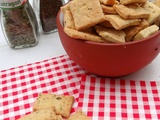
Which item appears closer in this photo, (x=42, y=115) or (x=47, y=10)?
(x=42, y=115)

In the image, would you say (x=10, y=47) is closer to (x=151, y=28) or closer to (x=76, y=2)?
(x=76, y=2)

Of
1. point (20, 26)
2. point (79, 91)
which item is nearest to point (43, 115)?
point (79, 91)

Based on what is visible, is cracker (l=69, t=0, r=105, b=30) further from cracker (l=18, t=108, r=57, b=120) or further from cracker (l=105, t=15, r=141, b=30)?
cracker (l=18, t=108, r=57, b=120)

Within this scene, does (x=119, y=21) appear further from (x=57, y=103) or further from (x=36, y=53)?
(x=36, y=53)

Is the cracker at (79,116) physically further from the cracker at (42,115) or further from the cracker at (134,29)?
the cracker at (134,29)

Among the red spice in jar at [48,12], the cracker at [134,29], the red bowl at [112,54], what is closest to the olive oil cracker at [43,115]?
the red bowl at [112,54]

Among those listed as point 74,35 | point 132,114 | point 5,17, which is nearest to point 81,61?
point 74,35
